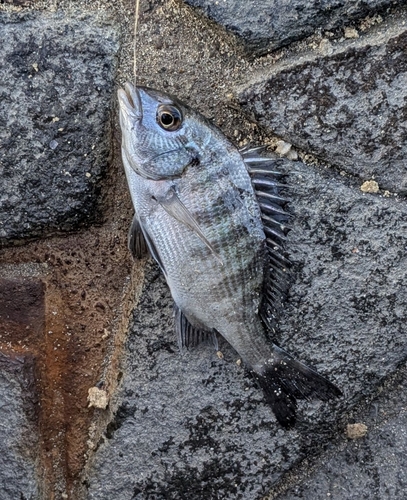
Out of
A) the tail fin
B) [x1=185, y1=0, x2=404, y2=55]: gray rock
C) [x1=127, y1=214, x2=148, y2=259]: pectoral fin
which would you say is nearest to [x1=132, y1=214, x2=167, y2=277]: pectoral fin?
[x1=127, y1=214, x2=148, y2=259]: pectoral fin

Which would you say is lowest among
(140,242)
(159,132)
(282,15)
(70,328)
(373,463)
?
(373,463)

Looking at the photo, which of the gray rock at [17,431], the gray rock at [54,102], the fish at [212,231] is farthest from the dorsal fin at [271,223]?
the gray rock at [17,431]

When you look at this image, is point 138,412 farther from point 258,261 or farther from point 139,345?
point 258,261

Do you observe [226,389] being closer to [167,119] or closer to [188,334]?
[188,334]

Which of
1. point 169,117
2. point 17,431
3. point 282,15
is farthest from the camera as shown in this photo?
point 17,431

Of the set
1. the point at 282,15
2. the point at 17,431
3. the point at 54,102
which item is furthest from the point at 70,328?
the point at 282,15

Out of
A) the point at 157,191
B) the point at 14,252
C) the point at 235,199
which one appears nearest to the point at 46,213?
the point at 14,252

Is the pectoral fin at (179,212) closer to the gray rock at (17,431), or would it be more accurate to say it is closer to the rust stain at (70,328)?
the rust stain at (70,328)
